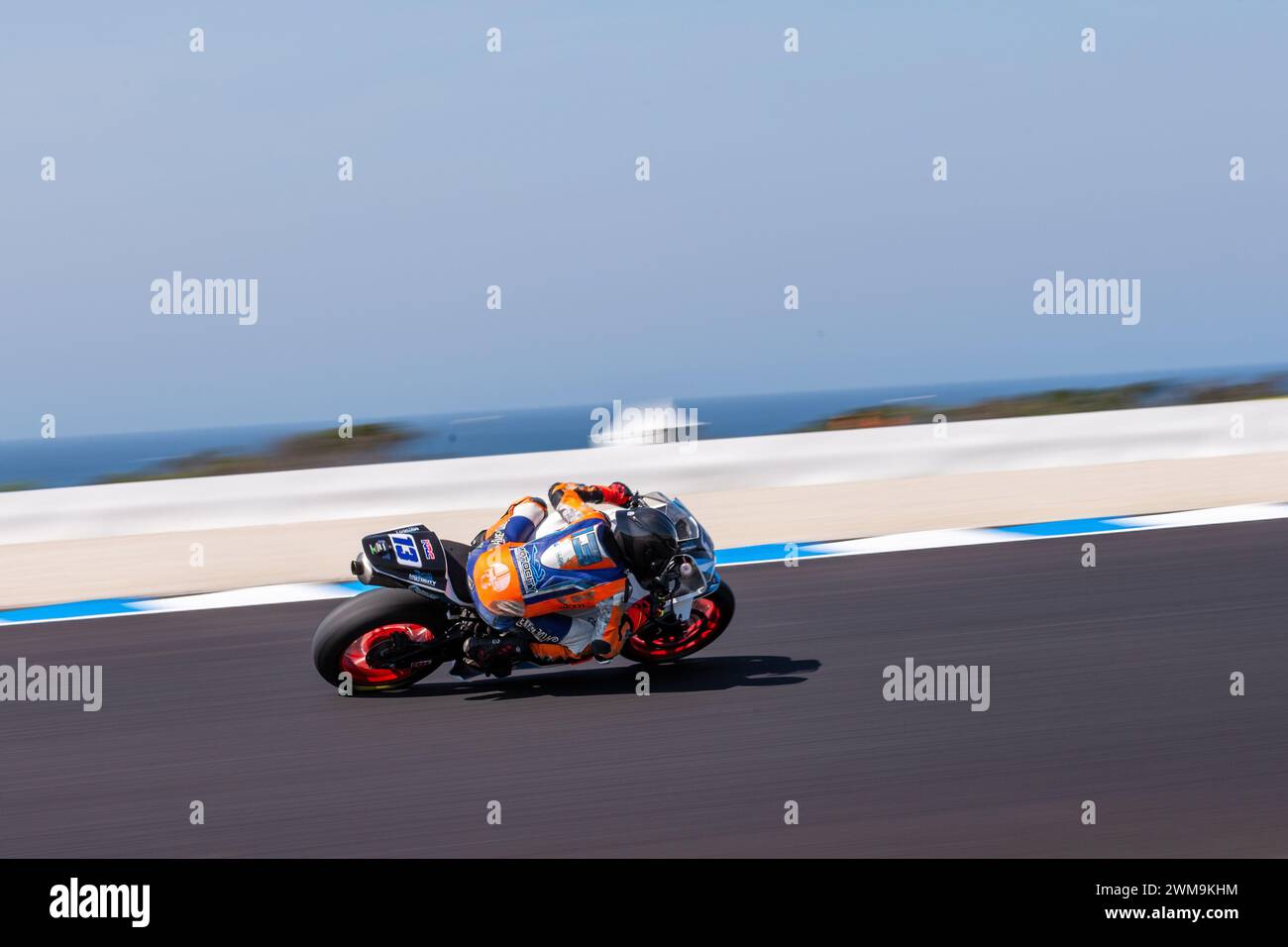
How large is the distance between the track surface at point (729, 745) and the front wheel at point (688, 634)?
4.3 inches

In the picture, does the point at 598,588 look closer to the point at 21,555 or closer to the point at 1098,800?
the point at 1098,800

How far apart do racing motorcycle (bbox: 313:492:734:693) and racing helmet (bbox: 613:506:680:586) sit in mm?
51

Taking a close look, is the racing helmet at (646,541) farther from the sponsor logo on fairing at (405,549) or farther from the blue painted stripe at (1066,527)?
the blue painted stripe at (1066,527)

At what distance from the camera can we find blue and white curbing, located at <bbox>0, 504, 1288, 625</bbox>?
9648 millimetres

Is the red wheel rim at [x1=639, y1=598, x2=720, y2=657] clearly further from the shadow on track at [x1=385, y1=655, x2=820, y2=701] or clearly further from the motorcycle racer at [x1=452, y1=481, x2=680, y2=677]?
the motorcycle racer at [x1=452, y1=481, x2=680, y2=677]

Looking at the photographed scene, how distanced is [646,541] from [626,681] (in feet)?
2.76

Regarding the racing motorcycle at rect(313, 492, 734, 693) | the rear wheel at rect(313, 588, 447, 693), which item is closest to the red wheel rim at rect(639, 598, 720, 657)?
the racing motorcycle at rect(313, 492, 734, 693)

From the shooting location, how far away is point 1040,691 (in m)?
6.73

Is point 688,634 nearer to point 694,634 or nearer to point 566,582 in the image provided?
point 694,634

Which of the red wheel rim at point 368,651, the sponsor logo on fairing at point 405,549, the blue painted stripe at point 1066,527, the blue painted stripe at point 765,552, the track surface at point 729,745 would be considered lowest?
the track surface at point 729,745

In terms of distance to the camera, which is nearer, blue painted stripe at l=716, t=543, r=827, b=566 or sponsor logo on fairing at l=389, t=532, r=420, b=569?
sponsor logo on fairing at l=389, t=532, r=420, b=569

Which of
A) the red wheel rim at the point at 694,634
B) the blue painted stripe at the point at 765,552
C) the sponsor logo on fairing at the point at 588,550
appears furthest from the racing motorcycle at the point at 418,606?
the blue painted stripe at the point at 765,552

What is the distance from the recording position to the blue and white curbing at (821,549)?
9.65m

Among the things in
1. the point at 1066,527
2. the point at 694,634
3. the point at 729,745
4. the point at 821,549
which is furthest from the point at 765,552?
the point at 729,745
